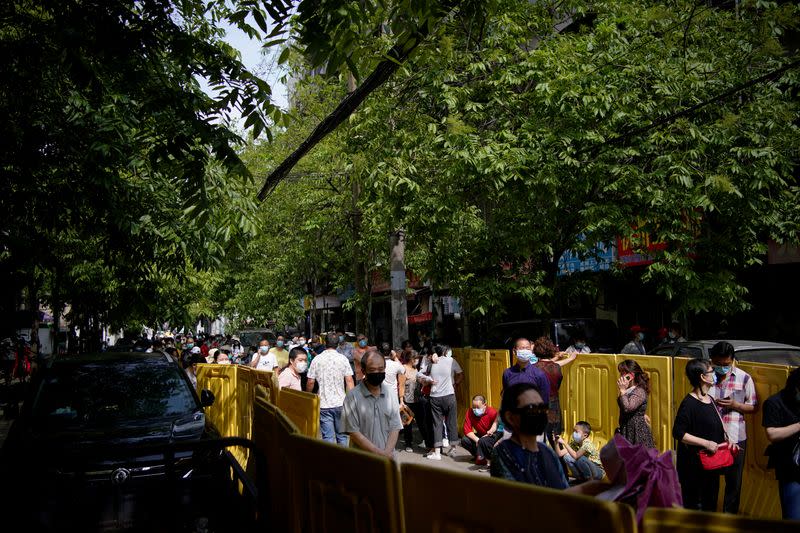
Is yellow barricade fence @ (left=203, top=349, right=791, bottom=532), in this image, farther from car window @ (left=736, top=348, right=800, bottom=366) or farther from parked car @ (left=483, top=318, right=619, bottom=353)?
parked car @ (left=483, top=318, right=619, bottom=353)

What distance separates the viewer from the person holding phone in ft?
26.5

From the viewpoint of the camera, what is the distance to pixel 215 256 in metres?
12.5

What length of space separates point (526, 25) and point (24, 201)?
34.6 ft

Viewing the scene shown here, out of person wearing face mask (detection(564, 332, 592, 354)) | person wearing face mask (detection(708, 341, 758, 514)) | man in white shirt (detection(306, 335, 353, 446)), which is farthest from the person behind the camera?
person wearing face mask (detection(564, 332, 592, 354))

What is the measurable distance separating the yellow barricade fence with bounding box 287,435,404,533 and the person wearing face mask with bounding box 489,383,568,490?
34.6 inches

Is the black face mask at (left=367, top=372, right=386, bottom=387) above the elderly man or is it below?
above

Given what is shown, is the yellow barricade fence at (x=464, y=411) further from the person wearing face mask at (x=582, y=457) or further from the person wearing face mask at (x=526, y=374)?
the person wearing face mask at (x=526, y=374)

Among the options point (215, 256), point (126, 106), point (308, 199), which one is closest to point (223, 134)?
point (126, 106)

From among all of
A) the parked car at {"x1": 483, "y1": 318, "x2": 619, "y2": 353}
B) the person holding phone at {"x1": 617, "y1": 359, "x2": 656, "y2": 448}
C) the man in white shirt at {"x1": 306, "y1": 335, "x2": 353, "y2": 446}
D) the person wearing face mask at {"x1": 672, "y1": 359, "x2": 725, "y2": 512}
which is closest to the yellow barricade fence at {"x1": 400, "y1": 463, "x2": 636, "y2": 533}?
the person wearing face mask at {"x1": 672, "y1": 359, "x2": 725, "y2": 512}

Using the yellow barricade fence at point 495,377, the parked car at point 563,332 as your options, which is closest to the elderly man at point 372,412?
the yellow barricade fence at point 495,377

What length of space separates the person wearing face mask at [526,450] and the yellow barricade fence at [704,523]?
5.31 ft

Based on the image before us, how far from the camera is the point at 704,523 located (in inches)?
88.4

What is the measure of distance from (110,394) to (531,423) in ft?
16.9

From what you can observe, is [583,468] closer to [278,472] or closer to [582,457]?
[582,457]
